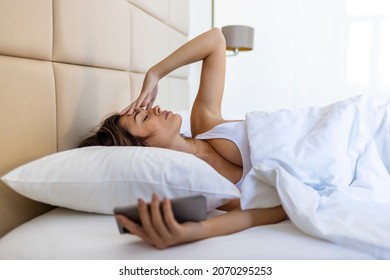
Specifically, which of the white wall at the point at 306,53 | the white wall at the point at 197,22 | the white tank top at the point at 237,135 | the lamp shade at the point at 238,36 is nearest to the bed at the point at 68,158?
the white tank top at the point at 237,135

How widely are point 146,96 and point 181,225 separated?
0.69 m

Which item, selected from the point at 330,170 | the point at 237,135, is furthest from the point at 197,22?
the point at 330,170

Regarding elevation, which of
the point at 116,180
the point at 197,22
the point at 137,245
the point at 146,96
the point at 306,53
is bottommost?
the point at 137,245

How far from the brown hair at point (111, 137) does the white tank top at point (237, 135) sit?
0.79 ft

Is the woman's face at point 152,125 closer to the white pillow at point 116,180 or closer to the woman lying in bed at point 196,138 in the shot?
the woman lying in bed at point 196,138

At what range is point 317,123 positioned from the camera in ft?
3.79

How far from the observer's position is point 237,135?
1.22 meters

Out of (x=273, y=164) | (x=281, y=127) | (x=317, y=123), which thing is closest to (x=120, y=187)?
(x=273, y=164)

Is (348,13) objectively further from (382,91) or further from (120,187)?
(120,187)

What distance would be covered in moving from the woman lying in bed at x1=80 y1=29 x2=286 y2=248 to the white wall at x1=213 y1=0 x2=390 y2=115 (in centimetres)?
158

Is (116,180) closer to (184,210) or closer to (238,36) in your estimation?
(184,210)

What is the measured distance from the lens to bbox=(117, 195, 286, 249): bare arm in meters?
0.67

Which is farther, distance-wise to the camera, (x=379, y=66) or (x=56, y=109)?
(x=379, y=66)
